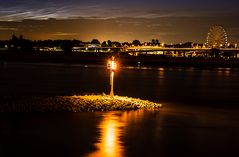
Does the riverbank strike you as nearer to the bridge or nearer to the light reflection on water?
the bridge

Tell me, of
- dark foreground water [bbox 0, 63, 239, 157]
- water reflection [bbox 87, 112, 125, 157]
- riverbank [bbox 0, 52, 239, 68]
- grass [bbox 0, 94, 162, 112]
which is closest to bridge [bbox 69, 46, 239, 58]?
riverbank [bbox 0, 52, 239, 68]

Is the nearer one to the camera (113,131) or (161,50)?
(113,131)

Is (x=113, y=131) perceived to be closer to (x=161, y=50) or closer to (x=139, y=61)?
(x=139, y=61)

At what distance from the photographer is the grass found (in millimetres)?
23752

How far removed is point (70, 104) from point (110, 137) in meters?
8.04

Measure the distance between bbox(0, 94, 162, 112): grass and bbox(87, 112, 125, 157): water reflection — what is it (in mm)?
1733

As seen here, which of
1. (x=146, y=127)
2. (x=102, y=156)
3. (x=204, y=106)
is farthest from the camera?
(x=204, y=106)

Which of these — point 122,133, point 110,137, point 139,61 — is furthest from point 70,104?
point 139,61

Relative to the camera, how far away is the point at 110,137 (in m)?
17.3

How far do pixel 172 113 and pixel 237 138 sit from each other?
22.7 ft

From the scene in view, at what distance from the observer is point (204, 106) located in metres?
29.0

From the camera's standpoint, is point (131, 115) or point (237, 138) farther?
point (131, 115)

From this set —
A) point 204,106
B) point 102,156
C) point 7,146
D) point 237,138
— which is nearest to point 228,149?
point 237,138

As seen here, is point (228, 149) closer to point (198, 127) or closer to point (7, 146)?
point (198, 127)
